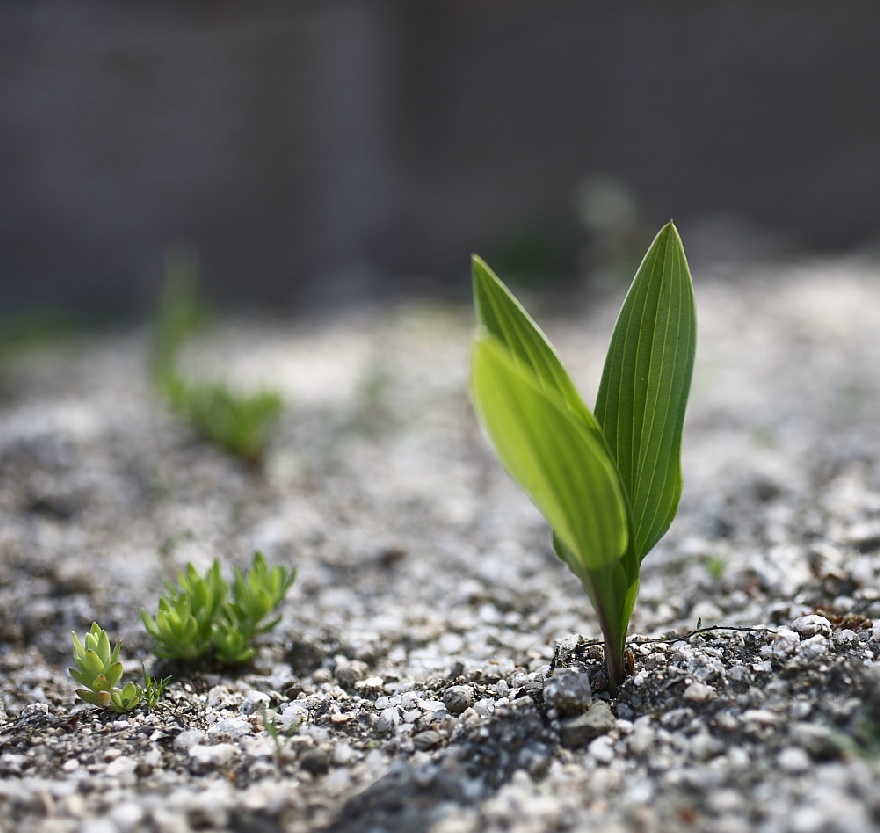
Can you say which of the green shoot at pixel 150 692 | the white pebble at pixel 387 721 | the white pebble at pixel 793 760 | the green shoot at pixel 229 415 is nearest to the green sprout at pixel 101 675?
the green shoot at pixel 150 692

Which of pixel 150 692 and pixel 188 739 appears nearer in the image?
pixel 188 739

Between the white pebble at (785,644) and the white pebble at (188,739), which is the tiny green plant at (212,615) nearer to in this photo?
the white pebble at (188,739)

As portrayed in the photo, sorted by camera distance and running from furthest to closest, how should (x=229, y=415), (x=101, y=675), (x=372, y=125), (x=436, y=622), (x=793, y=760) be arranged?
(x=372, y=125), (x=229, y=415), (x=436, y=622), (x=101, y=675), (x=793, y=760)

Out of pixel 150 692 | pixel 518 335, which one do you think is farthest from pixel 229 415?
pixel 518 335

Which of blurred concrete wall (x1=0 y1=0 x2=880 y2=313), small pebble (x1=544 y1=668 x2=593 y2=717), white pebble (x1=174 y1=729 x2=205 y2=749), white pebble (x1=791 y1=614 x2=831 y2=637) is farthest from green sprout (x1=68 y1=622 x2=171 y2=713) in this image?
blurred concrete wall (x1=0 y1=0 x2=880 y2=313)

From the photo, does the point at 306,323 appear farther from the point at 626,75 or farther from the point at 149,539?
the point at 626,75

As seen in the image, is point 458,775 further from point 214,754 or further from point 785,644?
point 785,644
